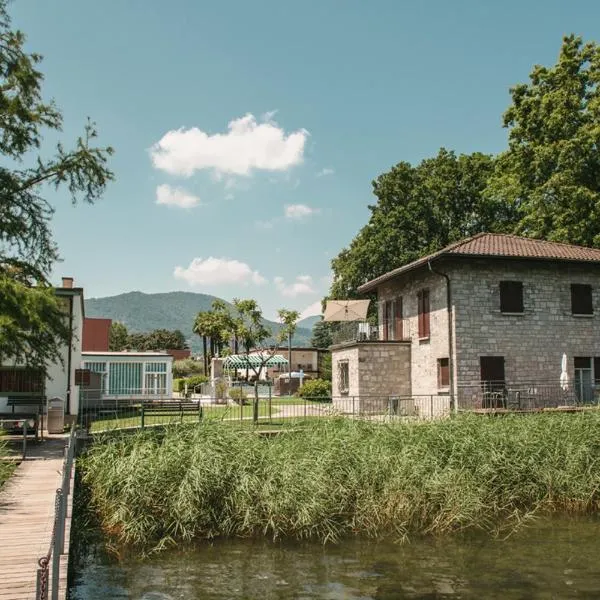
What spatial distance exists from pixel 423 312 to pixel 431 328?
1.00 metres

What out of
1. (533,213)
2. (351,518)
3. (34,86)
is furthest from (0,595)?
(533,213)

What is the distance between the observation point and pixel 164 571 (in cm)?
909

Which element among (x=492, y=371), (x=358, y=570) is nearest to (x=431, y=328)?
(x=492, y=371)

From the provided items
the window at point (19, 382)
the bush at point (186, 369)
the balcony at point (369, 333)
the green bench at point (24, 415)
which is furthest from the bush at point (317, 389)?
the bush at point (186, 369)

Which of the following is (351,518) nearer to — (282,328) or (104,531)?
(104,531)

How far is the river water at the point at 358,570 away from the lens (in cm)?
825

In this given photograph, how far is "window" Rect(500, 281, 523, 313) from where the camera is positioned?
23.3m

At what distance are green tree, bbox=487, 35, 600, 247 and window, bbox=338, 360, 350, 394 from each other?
11155mm

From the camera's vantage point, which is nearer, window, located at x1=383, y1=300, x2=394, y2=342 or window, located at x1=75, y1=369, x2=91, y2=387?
window, located at x1=75, y1=369, x2=91, y2=387

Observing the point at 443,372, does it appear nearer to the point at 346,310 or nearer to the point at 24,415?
the point at 346,310

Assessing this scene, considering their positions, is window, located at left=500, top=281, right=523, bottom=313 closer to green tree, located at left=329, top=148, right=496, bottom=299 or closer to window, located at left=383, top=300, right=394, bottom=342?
window, located at left=383, top=300, right=394, bottom=342

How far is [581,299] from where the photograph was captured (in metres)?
24.3

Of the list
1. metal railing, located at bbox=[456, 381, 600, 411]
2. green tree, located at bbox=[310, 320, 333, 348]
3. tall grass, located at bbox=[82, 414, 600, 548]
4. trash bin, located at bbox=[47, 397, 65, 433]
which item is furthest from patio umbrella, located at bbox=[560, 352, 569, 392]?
green tree, located at bbox=[310, 320, 333, 348]

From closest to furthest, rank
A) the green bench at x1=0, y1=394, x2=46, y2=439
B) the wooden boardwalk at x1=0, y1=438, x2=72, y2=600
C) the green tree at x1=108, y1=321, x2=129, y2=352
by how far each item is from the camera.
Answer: the wooden boardwalk at x1=0, y1=438, x2=72, y2=600 → the green bench at x1=0, y1=394, x2=46, y2=439 → the green tree at x1=108, y1=321, x2=129, y2=352
